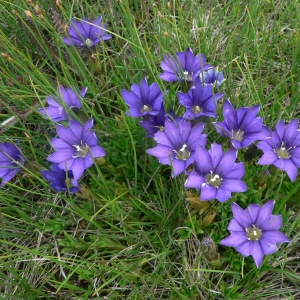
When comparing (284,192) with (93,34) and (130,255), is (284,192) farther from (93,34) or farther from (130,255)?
(93,34)

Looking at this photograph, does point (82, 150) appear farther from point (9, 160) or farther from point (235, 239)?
point (235, 239)

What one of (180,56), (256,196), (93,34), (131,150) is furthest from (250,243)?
(93,34)

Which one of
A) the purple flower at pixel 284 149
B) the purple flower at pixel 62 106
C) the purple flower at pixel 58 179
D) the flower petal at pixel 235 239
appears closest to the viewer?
the flower petal at pixel 235 239

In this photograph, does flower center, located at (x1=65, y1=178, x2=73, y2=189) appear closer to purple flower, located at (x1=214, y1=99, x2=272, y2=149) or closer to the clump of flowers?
the clump of flowers

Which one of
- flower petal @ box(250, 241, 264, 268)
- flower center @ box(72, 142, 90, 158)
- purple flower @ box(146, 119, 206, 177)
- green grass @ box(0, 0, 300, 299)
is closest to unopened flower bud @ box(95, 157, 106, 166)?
green grass @ box(0, 0, 300, 299)

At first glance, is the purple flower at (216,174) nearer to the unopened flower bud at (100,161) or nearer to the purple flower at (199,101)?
the purple flower at (199,101)

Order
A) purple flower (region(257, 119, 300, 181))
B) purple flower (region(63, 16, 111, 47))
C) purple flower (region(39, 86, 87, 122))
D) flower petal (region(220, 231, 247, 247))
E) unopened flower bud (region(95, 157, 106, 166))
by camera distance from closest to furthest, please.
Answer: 1. flower petal (region(220, 231, 247, 247))
2. purple flower (region(257, 119, 300, 181))
3. purple flower (region(39, 86, 87, 122))
4. unopened flower bud (region(95, 157, 106, 166))
5. purple flower (region(63, 16, 111, 47))

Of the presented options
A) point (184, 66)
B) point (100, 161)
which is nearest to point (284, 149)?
point (184, 66)

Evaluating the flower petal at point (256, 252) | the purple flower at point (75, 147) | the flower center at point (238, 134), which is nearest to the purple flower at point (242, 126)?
the flower center at point (238, 134)
